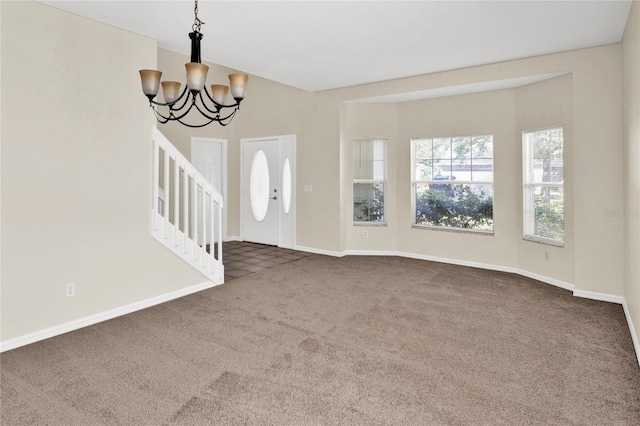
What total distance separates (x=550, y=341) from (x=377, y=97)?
12.5ft

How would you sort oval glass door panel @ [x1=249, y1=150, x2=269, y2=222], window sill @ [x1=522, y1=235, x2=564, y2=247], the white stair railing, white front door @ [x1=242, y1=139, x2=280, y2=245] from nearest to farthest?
the white stair railing < window sill @ [x1=522, y1=235, x2=564, y2=247] < white front door @ [x1=242, y1=139, x2=280, y2=245] < oval glass door panel @ [x1=249, y1=150, x2=269, y2=222]

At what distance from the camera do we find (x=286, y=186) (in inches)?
258

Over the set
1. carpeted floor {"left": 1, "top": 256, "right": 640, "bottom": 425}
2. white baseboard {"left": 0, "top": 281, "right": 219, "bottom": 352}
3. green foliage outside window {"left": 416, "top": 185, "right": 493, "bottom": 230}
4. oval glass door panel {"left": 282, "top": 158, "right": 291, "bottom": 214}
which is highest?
oval glass door panel {"left": 282, "top": 158, "right": 291, "bottom": 214}

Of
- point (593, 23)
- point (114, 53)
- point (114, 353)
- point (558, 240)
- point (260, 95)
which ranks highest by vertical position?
point (260, 95)

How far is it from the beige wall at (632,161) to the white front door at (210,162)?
5.73 m

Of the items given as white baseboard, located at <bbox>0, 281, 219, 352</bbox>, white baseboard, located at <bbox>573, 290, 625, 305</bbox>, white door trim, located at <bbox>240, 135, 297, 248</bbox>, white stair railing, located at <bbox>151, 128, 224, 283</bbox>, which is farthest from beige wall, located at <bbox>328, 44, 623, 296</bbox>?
white baseboard, located at <bbox>0, 281, 219, 352</bbox>

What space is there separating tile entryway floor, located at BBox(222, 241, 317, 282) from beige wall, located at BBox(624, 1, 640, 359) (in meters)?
3.90

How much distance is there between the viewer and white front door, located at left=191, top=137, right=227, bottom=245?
650cm

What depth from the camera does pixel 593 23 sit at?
3.24m

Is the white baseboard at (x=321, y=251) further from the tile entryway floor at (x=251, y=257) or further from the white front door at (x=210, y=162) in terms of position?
the white front door at (x=210, y=162)

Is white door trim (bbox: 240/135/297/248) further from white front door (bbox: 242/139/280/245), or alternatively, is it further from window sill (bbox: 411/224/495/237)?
window sill (bbox: 411/224/495/237)

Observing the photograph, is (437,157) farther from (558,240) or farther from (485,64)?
(558,240)

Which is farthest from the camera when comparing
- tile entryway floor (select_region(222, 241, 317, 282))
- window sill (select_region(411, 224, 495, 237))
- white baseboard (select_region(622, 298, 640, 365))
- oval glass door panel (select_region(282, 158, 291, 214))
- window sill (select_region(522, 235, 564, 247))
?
oval glass door panel (select_region(282, 158, 291, 214))

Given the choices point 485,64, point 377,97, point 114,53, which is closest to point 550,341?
point 485,64
